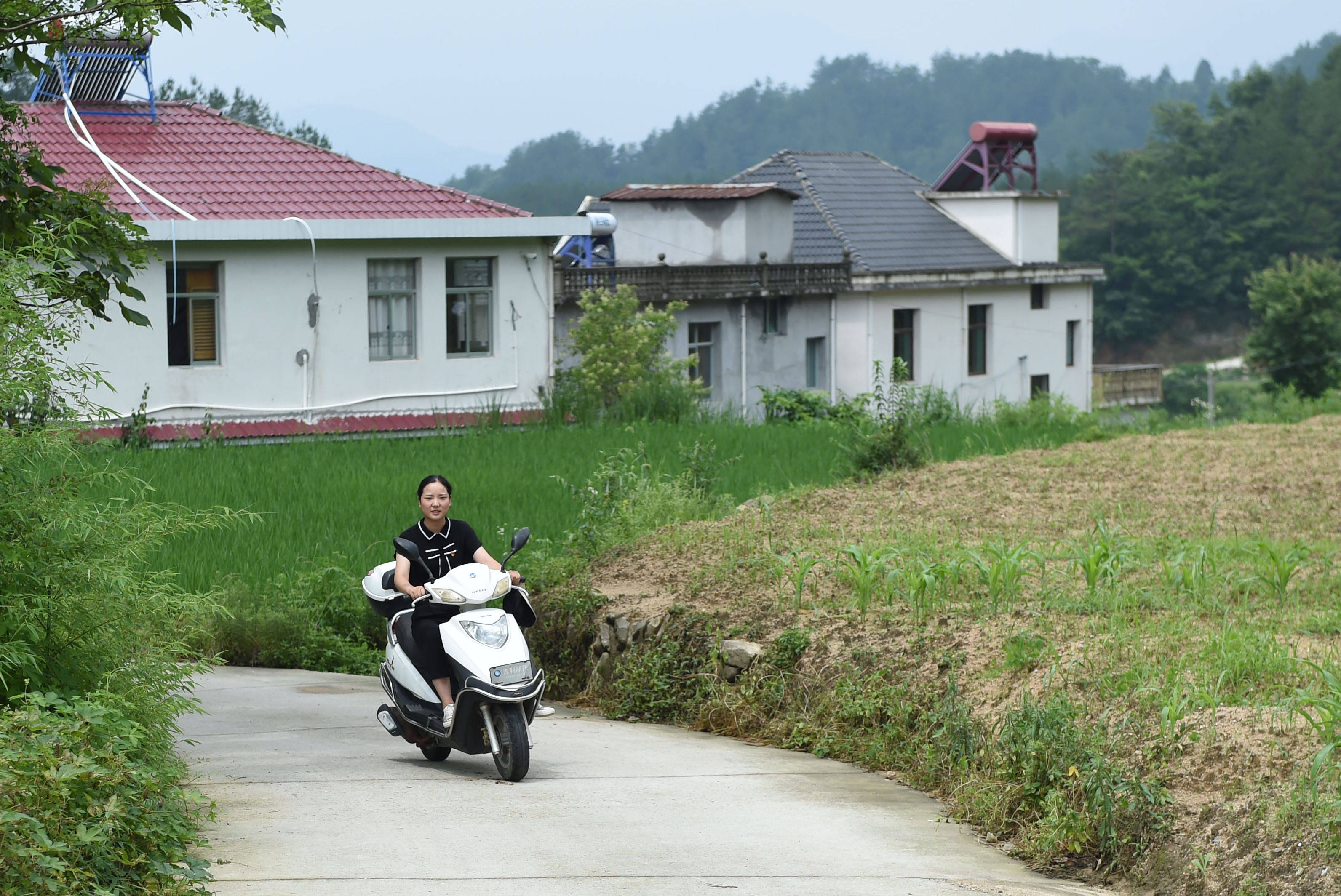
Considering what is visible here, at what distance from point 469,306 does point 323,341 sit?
9.32 feet

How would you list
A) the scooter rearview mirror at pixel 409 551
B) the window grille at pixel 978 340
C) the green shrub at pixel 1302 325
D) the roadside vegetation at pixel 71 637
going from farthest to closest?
the green shrub at pixel 1302 325, the window grille at pixel 978 340, the scooter rearview mirror at pixel 409 551, the roadside vegetation at pixel 71 637

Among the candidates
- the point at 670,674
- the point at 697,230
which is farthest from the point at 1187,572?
the point at 697,230

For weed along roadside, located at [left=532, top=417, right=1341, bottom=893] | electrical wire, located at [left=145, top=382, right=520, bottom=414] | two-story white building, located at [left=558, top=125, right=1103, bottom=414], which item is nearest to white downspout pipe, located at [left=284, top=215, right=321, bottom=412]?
electrical wire, located at [left=145, top=382, right=520, bottom=414]

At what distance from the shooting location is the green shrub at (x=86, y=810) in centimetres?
497

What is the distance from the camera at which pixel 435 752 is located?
8.76m

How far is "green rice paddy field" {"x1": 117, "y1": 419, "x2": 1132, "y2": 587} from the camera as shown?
14.2 metres

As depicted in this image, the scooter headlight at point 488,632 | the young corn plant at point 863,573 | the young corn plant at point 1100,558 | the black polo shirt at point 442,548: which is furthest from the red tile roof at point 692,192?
the scooter headlight at point 488,632

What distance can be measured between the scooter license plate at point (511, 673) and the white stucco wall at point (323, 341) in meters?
16.4

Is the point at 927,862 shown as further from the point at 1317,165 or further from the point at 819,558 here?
the point at 1317,165

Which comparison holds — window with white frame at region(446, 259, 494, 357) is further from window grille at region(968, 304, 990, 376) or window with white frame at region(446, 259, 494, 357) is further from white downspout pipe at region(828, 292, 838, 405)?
window grille at region(968, 304, 990, 376)

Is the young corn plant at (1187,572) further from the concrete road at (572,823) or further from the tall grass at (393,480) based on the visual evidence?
the tall grass at (393,480)

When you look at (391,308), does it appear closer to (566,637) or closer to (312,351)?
(312,351)

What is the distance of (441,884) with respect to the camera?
19.7 ft

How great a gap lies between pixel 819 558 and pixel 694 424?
39.6 ft
